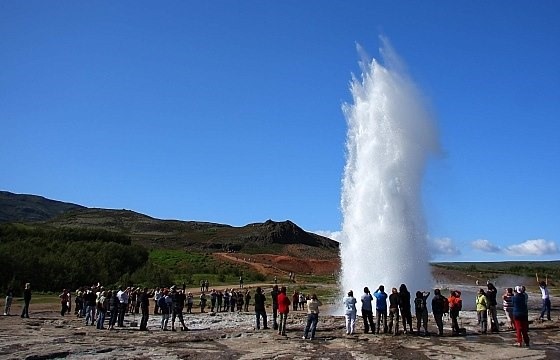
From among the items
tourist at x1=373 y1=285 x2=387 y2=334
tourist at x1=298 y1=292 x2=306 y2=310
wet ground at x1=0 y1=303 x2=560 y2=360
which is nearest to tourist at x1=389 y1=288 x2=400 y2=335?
tourist at x1=373 y1=285 x2=387 y2=334

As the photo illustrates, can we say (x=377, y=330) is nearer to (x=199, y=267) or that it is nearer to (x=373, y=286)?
(x=373, y=286)

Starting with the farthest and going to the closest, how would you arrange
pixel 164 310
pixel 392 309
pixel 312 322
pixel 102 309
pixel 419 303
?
1. pixel 102 309
2. pixel 164 310
3. pixel 392 309
4. pixel 419 303
5. pixel 312 322

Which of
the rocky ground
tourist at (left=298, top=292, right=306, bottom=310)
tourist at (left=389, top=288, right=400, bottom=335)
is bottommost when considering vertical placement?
the rocky ground

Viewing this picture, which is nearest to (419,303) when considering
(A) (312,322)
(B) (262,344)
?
(A) (312,322)

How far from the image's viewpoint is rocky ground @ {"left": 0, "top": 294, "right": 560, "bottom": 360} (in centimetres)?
1388

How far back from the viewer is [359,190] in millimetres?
28016

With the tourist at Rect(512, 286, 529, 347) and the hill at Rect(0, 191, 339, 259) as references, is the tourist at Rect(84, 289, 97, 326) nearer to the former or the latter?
the tourist at Rect(512, 286, 529, 347)

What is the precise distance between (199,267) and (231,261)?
988 centimetres

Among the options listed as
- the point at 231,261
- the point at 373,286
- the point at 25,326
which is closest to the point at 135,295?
the point at 25,326

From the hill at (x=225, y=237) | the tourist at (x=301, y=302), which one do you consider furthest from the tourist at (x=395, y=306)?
the hill at (x=225, y=237)

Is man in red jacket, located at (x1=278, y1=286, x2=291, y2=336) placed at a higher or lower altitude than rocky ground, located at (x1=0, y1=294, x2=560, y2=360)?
higher

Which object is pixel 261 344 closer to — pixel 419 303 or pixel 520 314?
pixel 419 303

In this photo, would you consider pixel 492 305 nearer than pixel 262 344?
No

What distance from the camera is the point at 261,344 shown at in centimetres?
1577
